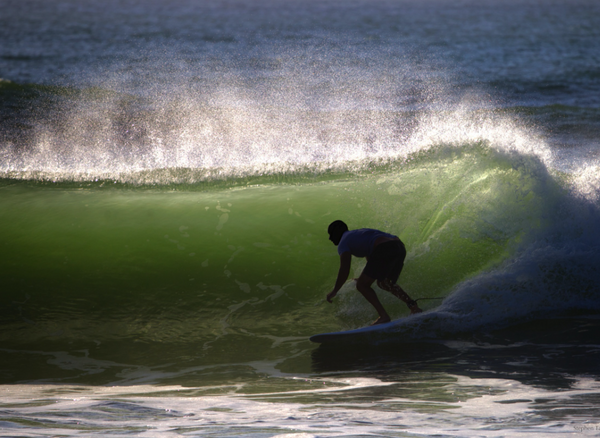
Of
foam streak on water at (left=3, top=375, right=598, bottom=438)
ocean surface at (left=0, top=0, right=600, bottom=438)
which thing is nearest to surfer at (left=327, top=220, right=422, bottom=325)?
ocean surface at (left=0, top=0, right=600, bottom=438)

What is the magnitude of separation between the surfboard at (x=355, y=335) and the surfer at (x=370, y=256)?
0.38ft

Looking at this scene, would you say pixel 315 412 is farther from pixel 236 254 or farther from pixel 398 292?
pixel 236 254

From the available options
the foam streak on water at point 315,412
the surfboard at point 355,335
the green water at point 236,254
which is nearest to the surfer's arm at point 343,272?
the surfboard at point 355,335

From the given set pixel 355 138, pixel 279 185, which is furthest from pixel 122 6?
pixel 279 185

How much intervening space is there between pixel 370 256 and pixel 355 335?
0.62 metres

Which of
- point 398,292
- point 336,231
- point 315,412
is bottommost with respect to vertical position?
point 315,412

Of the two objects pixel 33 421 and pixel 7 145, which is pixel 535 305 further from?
pixel 7 145

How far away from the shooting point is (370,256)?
4434 mm

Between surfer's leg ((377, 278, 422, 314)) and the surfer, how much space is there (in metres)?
0.02

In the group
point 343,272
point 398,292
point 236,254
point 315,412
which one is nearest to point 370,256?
point 343,272

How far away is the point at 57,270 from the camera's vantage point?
18.9 feet

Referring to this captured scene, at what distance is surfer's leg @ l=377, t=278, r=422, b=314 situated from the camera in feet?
15.0

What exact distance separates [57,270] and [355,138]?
747 centimetres

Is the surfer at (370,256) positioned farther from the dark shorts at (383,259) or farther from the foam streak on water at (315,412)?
the foam streak on water at (315,412)
